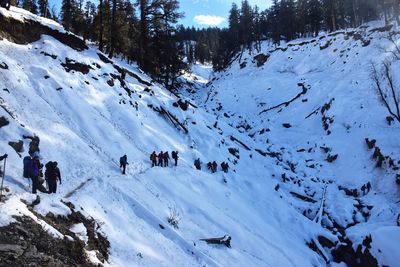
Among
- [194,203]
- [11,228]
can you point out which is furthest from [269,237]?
[11,228]

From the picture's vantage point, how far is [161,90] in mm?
33688

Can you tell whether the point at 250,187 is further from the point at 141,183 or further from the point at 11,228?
the point at 11,228

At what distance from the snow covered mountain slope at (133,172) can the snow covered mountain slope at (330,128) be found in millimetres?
1448

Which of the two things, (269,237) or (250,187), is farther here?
(250,187)

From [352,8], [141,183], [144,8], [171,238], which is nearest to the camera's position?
[171,238]

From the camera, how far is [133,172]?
20.0 meters

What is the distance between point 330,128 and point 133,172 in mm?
21945

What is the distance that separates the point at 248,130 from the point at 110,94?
61.1 feet

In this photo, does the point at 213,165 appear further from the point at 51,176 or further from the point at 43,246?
the point at 43,246

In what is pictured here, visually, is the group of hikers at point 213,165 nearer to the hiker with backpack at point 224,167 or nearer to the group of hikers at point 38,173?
the hiker with backpack at point 224,167

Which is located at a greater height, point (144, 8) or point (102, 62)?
point (144, 8)

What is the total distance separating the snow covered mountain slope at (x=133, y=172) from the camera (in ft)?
45.0

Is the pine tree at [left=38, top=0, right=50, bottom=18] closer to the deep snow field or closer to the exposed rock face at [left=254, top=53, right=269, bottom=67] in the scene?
the deep snow field

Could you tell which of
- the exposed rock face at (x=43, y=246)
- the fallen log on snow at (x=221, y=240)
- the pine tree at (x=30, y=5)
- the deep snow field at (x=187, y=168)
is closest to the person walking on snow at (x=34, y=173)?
the deep snow field at (x=187, y=168)
